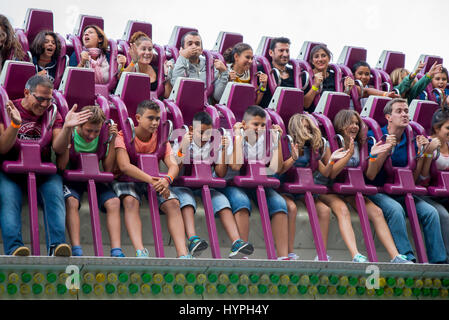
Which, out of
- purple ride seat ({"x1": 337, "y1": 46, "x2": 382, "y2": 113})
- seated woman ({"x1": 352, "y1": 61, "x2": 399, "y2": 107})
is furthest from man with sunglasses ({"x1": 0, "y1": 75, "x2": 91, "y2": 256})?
purple ride seat ({"x1": 337, "y1": 46, "x2": 382, "y2": 113})

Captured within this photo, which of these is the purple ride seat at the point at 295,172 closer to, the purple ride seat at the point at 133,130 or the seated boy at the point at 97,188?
the purple ride seat at the point at 133,130

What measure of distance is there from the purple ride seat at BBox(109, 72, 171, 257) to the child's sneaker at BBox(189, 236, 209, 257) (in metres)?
0.14

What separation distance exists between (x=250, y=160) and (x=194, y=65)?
3.60 feet

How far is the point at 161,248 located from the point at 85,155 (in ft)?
1.85

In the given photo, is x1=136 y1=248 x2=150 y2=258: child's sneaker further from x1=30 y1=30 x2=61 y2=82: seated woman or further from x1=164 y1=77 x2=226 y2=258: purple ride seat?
x1=30 y1=30 x2=61 y2=82: seated woman

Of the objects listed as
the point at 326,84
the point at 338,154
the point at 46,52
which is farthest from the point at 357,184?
the point at 46,52

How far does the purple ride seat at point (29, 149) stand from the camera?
3.46 m

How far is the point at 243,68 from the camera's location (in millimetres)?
4949

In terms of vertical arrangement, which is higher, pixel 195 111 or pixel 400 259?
pixel 195 111

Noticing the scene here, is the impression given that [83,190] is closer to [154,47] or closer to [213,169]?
[213,169]

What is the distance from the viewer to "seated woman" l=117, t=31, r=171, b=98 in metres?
4.75

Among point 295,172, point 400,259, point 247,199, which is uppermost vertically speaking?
point 295,172

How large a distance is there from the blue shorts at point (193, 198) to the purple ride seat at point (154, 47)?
3.25 feet

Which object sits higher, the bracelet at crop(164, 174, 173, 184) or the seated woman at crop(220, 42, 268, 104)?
the seated woman at crop(220, 42, 268, 104)
